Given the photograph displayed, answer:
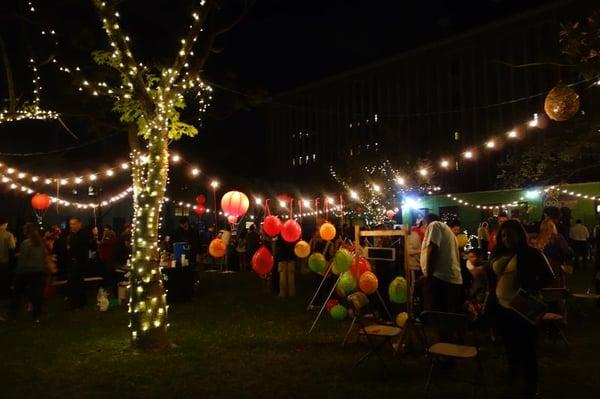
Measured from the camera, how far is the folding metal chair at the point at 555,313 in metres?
6.33

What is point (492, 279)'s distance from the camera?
5520mm

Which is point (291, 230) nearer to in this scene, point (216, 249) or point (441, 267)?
point (216, 249)

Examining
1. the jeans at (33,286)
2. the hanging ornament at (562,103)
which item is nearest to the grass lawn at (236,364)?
the jeans at (33,286)

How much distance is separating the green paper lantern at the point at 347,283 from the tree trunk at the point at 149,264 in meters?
2.40

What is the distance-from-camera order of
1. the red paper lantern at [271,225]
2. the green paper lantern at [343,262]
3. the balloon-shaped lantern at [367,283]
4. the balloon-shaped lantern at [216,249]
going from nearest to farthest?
the balloon-shaped lantern at [367,283] < the green paper lantern at [343,262] < the balloon-shaped lantern at [216,249] < the red paper lantern at [271,225]

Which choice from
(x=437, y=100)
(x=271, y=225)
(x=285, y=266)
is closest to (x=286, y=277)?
(x=285, y=266)

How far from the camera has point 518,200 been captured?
25281 mm

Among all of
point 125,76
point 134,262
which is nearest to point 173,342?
point 134,262

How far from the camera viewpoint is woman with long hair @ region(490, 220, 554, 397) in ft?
15.9

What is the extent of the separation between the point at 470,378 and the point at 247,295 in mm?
7147

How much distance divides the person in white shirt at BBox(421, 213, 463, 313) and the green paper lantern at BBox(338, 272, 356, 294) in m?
1.27

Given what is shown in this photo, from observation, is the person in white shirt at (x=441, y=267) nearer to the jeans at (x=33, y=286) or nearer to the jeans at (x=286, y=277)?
the jeans at (x=286, y=277)

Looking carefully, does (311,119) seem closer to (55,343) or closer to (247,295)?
(247,295)

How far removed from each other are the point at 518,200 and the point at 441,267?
69.3 feet
